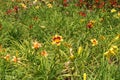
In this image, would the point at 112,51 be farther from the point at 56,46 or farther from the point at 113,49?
the point at 56,46

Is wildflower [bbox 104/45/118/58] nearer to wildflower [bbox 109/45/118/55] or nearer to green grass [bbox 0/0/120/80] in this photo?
wildflower [bbox 109/45/118/55]

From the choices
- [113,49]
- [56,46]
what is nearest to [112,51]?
[113,49]

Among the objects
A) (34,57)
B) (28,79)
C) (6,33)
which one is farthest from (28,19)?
(28,79)

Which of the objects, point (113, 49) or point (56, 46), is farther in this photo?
point (56, 46)

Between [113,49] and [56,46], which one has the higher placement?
[113,49]

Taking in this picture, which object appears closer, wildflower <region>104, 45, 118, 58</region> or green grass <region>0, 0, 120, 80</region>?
wildflower <region>104, 45, 118, 58</region>

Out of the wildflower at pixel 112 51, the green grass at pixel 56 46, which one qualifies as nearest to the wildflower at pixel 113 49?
the wildflower at pixel 112 51

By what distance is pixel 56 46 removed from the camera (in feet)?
18.0

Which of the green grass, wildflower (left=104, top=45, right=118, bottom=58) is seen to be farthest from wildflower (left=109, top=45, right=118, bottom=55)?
the green grass

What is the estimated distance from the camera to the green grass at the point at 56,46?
470 centimetres

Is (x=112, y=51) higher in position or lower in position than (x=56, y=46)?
higher

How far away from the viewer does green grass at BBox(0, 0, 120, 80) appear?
185 inches

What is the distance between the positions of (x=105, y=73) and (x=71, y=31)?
2321 millimetres

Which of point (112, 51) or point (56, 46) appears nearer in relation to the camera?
point (112, 51)
